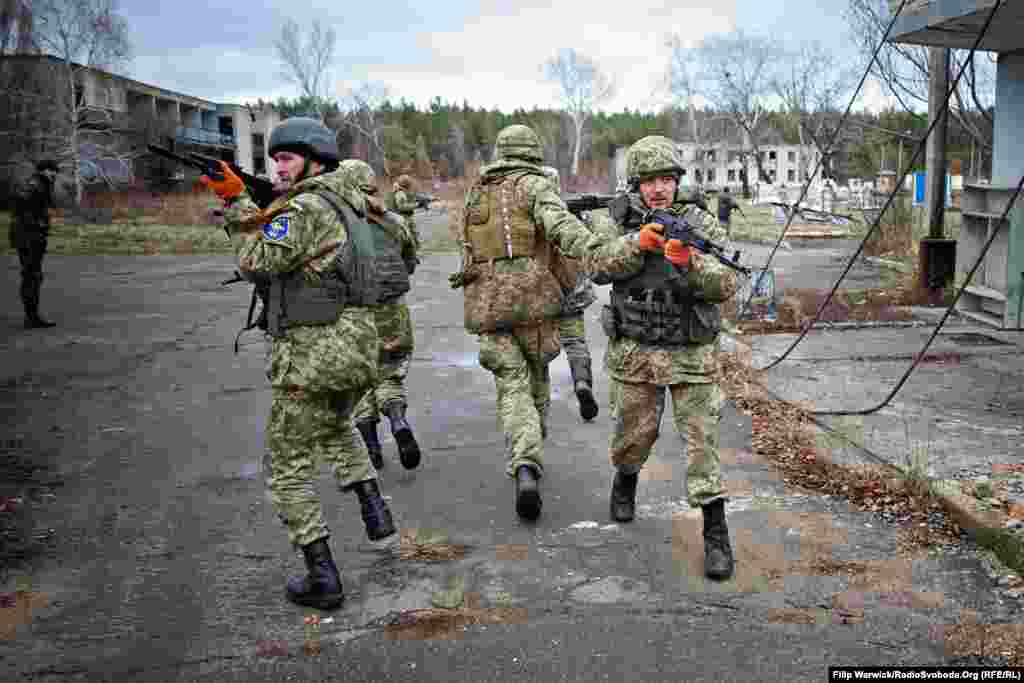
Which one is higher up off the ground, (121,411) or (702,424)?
(702,424)

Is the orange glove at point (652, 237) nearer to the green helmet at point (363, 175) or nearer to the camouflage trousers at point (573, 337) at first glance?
the green helmet at point (363, 175)

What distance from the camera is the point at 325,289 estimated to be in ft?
12.1

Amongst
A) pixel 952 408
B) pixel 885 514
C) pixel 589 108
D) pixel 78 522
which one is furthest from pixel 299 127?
pixel 589 108

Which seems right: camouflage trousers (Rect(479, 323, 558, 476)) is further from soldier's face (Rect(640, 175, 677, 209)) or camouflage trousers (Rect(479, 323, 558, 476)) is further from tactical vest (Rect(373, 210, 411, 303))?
soldier's face (Rect(640, 175, 677, 209))

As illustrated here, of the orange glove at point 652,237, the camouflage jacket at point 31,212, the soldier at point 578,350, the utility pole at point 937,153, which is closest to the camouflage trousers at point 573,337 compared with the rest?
the soldier at point 578,350

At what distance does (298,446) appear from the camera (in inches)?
147

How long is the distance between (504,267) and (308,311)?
1375 millimetres

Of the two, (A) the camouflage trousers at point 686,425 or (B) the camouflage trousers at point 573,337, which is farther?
(B) the camouflage trousers at point 573,337

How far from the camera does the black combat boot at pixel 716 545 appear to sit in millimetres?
3777

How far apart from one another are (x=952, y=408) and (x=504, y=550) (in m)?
A: 3.67

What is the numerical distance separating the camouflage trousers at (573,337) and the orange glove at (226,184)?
334 cm

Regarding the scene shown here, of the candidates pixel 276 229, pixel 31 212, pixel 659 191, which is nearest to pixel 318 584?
pixel 276 229

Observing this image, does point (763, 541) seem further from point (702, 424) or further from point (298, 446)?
point (298, 446)

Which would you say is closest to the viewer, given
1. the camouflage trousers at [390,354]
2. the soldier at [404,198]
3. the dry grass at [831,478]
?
the dry grass at [831,478]
